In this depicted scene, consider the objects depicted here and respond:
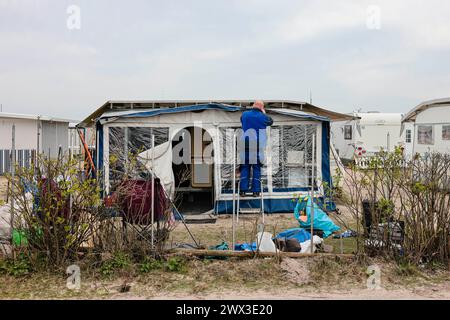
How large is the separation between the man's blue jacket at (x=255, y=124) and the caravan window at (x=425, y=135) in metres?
6.77

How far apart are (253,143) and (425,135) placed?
720cm

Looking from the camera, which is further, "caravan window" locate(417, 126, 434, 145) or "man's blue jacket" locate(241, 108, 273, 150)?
"caravan window" locate(417, 126, 434, 145)

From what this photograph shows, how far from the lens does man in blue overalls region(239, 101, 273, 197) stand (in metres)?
9.73

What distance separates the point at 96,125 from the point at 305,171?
4.55 meters

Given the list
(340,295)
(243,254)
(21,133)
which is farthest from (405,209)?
(21,133)

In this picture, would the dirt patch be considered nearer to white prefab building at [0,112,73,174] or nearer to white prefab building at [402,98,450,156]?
white prefab building at [402,98,450,156]

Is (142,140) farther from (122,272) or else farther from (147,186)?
(122,272)

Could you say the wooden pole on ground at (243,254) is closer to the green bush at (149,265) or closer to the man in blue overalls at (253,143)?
the green bush at (149,265)

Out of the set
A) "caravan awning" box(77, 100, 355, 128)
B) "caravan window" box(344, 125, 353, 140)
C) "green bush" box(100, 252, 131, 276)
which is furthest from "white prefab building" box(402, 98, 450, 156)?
"green bush" box(100, 252, 131, 276)

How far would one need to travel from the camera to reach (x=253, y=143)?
9.93 metres

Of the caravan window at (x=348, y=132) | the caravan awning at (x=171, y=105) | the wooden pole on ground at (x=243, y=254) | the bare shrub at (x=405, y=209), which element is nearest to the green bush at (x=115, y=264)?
the wooden pole on ground at (x=243, y=254)

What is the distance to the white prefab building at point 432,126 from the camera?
1371 cm

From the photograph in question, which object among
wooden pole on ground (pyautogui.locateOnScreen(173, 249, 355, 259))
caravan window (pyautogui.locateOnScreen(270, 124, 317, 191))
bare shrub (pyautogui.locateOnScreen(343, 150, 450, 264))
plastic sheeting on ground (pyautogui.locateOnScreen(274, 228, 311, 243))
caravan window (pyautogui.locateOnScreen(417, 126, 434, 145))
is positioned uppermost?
caravan window (pyautogui.locateOnScreen(417, 126, 434, 145))
